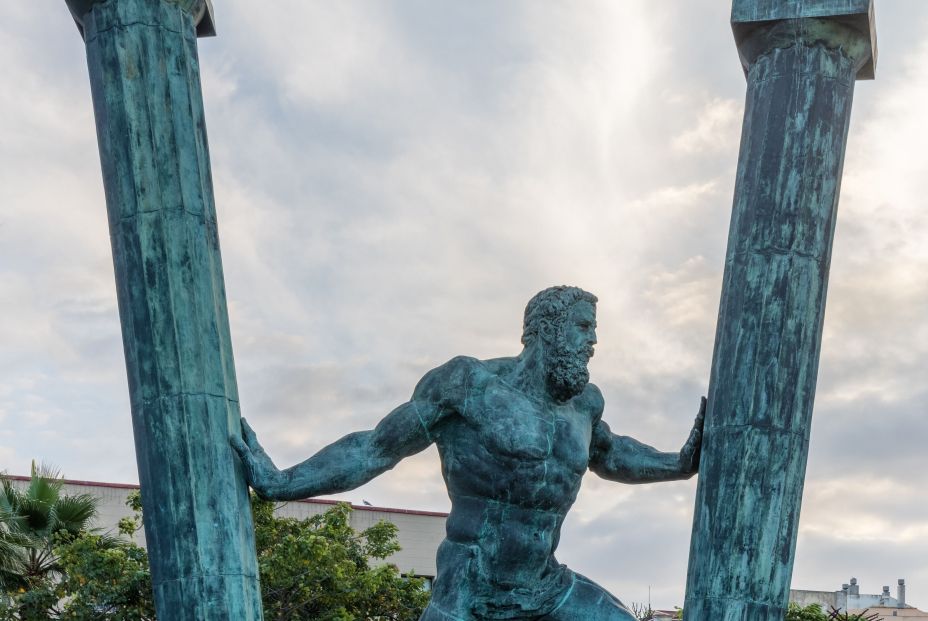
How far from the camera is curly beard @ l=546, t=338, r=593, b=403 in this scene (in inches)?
324

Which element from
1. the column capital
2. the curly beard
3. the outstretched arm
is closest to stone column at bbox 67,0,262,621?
the column capital

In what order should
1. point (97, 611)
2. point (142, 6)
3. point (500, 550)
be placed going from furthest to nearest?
point (97, 611) → point (142, 6) → point (500, 550)

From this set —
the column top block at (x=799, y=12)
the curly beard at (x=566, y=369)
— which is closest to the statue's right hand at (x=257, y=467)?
the curly beard at (x=566, y=369)

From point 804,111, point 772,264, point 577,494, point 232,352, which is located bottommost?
point 577,494

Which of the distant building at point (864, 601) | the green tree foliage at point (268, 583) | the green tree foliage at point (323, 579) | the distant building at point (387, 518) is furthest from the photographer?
the distant building at point (864, 601)

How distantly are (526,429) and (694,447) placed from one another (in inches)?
43.6

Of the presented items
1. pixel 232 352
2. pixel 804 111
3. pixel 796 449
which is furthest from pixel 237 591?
pixel 804 111

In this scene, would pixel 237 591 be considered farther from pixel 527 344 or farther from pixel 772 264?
pixel 772 264

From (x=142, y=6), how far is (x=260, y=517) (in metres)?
16.2

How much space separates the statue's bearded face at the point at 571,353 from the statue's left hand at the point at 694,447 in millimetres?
789

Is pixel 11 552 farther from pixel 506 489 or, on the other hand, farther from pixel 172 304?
pixel 506 489

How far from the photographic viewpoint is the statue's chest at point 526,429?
26.7 ft

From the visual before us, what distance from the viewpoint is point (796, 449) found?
8.48 m

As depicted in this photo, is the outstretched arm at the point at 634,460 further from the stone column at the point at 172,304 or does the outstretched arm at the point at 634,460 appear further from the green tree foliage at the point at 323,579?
the green tree foliage at the point at 323,579
